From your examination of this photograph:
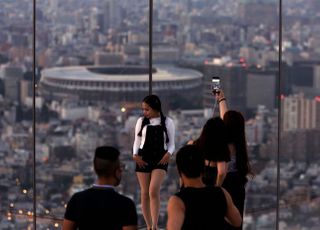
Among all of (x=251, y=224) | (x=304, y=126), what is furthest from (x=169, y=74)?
(x=251, y=224)

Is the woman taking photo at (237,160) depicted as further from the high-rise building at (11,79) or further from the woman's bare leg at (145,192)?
the high-rise building at (11,79)

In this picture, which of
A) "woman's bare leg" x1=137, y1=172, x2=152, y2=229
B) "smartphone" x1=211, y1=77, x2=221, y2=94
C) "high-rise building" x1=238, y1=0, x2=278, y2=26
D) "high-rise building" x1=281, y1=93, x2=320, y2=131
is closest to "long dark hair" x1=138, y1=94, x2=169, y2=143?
"woman's bare leg" x1=137, y1=172, x2=152, y2=229

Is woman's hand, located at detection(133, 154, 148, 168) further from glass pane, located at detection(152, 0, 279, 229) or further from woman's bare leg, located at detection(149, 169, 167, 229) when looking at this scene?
glass pane, located at detection(152, 0, 279, 229)

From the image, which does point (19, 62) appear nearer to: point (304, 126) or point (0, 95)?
point (0, 95)

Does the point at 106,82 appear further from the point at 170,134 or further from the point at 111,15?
the point at 170,134

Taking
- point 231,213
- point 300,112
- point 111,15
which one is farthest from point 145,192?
point 111,15
